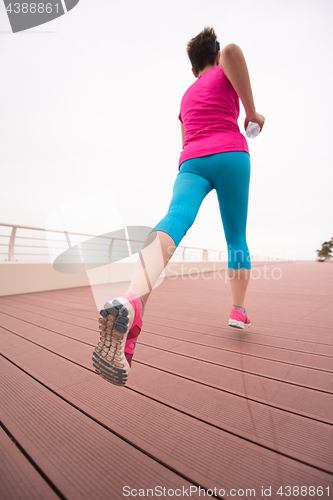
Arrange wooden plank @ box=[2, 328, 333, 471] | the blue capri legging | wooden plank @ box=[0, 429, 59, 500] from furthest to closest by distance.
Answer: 1. the blue capri legging
2. wooden plank @ box=[2, 328, 333, 471]
3. wooden plank @ box=[0, 429, 59, 500]

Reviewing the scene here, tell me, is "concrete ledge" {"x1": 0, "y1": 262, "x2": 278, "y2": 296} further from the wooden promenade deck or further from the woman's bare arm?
the woman's bare arm

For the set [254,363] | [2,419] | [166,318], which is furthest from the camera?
[166,318]

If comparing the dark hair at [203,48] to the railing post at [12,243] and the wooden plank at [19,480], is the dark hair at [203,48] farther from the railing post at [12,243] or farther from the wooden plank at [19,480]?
the railing post at [12,243]

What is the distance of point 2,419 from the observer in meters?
0.57

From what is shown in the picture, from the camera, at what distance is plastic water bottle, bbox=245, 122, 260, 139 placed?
1006mm

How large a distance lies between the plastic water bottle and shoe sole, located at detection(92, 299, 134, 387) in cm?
92

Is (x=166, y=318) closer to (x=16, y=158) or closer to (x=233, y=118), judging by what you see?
(x=233, y=118)

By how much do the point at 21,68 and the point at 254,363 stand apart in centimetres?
1639

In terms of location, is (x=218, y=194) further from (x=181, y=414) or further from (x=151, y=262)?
(x=181, y=414)

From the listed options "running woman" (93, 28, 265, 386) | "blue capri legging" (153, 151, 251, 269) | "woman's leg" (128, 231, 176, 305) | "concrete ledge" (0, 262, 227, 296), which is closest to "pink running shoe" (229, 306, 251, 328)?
"running woman" (93, 28, 265, 386)

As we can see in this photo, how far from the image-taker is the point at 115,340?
0.55m

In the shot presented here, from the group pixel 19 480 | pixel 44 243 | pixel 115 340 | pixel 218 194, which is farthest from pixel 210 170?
pixel 44 243

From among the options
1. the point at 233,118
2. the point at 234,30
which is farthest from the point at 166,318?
the point at 234,30

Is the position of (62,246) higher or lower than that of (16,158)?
lower
